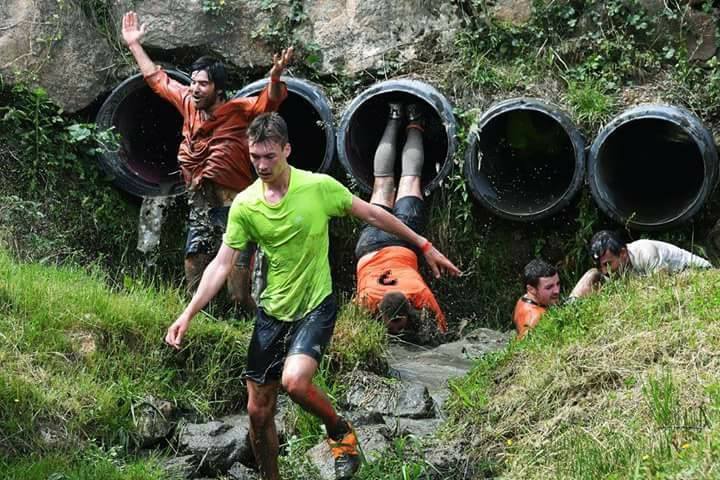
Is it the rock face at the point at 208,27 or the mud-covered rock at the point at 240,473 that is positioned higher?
the rock face at the point at 208,27

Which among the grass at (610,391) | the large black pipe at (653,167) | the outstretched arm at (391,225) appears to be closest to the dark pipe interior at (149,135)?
the large black pipe at (653,167)

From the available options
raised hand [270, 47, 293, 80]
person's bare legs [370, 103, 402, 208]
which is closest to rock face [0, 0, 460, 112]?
person's bare legs [370, 103, 402, 208]

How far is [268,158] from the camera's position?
7430 millimetres

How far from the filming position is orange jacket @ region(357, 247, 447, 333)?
10758mm

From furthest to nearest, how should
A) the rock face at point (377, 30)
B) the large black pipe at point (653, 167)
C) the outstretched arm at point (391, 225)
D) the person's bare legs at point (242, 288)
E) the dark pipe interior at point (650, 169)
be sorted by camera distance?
the rock face at point (377, 30) → the dark pipe interior at point (650, 169) → the large black pipe at point (653, 167) → the person's bare legs at point (242, 288) → the outstretched arm at point (391, 225)

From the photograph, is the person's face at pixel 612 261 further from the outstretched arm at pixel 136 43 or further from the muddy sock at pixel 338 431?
the outstretched arm at pixel 136 43

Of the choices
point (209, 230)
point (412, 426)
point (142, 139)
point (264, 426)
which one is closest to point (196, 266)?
point (209, 230)

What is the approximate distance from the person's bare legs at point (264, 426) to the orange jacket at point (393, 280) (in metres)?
2.91

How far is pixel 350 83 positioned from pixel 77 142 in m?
2.75

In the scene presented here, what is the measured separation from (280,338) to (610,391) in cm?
204

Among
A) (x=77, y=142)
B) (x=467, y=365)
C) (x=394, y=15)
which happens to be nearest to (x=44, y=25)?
(x=77, y=142)

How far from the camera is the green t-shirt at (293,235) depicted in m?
7.49

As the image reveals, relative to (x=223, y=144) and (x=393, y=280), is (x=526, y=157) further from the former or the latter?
(x=223, y=144)

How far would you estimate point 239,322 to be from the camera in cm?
987
